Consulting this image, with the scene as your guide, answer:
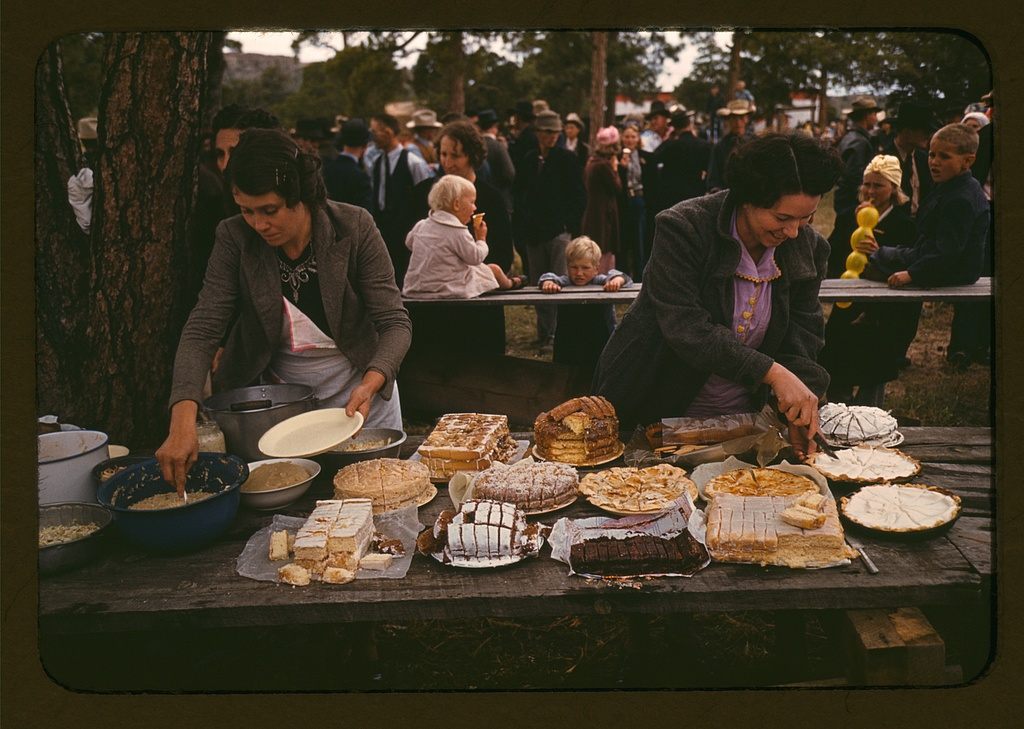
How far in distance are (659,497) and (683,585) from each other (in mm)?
402

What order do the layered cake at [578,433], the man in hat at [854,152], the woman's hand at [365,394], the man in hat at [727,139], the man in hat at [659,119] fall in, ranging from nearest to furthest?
1. the woman's hand at [365,394]
2. the layered cake at [578,433]
3. the man in hat at [854,152]
4. the man in hat at [727,139]
5. the man in hat at [659,119]

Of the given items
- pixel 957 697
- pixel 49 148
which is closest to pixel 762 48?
pixel 957 697

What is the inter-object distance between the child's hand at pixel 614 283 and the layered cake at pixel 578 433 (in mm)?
2879

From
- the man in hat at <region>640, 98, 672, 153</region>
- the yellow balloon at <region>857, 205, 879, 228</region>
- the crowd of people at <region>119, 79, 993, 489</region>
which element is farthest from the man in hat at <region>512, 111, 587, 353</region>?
the crowd of people at <region>119, 79, 993, 489</region>

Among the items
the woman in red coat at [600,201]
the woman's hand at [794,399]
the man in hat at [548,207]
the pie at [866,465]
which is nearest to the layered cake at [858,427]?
the pie at [866,465]

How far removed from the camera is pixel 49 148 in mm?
2199

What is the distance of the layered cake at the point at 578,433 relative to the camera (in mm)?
2527

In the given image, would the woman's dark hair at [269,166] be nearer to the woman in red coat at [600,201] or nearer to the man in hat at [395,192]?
the man in hat at [395,192]

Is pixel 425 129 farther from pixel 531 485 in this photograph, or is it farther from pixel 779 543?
pixel 779 543

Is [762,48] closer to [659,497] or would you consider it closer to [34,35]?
[659,497]

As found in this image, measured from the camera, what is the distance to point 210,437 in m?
2.27

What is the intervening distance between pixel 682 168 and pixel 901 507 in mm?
6984

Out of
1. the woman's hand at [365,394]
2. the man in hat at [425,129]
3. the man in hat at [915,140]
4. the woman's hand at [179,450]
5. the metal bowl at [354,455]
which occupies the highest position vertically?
the man in hat at [425,129]

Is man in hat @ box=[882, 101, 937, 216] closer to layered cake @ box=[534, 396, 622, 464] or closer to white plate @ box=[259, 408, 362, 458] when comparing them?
layered cake @ box=[534, 396, 622, 464]
